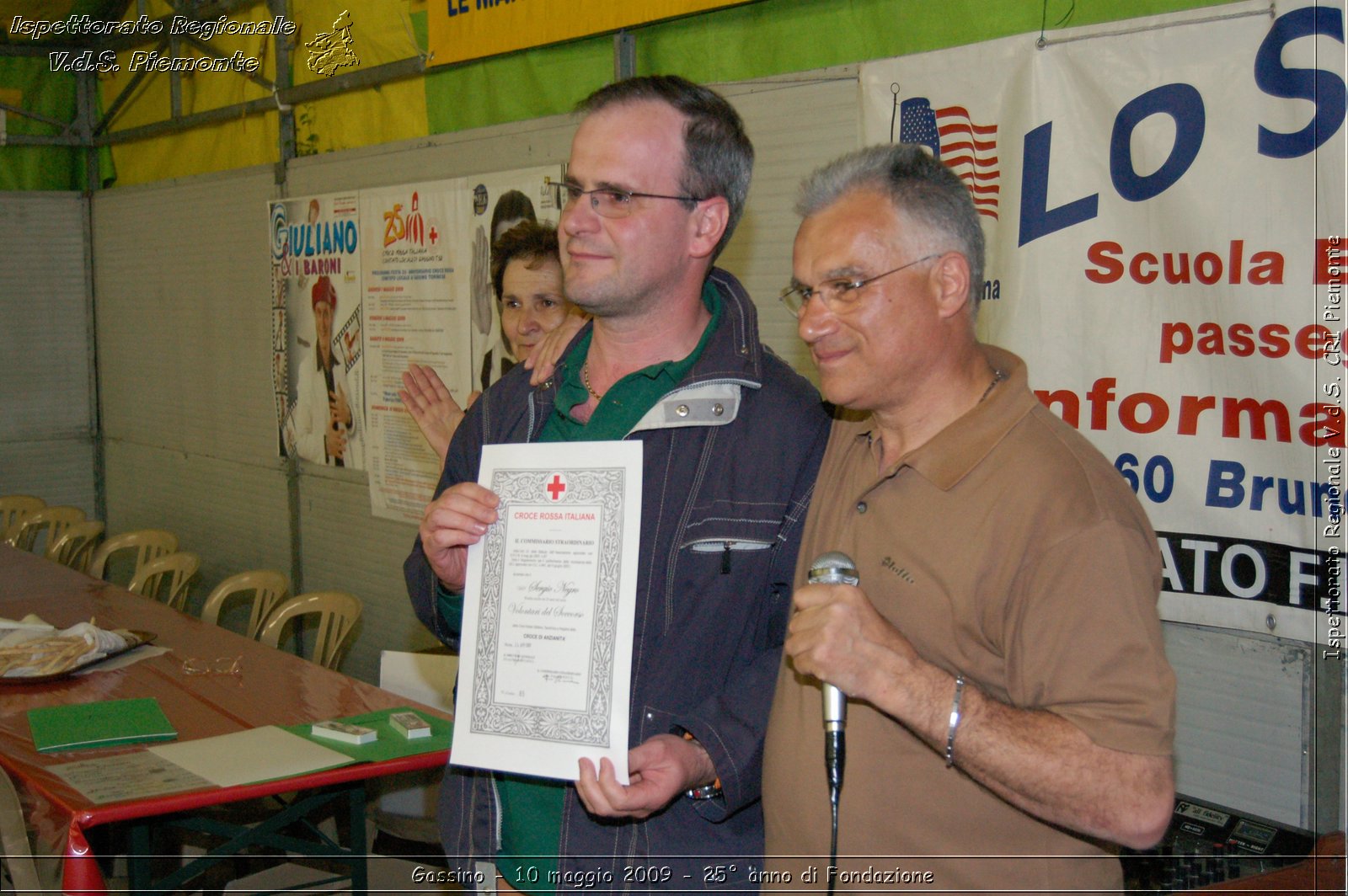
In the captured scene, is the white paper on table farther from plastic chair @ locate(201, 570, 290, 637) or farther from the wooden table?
plastic chair @ locate(201, 570, 290, 637)

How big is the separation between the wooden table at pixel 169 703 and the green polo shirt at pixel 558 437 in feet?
3.67

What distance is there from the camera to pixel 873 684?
53.7 inches

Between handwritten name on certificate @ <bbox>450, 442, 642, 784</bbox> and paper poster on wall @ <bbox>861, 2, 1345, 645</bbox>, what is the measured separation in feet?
5.61

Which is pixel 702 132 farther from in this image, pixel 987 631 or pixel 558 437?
pixel 987 631

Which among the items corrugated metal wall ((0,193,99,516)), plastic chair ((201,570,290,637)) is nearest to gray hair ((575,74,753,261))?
plastic chair ((201,570,290,637))

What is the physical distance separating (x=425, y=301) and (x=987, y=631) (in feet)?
14.5

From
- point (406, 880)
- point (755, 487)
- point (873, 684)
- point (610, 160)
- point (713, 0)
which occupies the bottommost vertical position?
point (406, 880)

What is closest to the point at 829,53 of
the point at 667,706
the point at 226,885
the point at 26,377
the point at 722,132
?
the point at 722,132

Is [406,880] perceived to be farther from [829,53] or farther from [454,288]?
[829,53]

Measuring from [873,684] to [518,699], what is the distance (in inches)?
23.4

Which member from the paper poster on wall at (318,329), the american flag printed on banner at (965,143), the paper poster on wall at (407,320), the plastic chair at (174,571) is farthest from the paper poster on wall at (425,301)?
the american flag printed on banner at (965,143)

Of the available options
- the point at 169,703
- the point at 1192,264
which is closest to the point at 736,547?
the point at 1192,264

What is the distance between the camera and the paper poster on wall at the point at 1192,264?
8.25 feet

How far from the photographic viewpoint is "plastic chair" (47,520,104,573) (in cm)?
664
